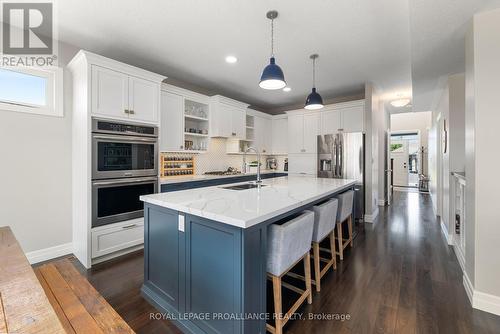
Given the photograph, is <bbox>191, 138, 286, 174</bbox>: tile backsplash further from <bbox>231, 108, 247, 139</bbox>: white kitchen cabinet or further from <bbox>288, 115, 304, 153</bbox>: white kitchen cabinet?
<bbox>288, 115, 304, 153</bbox>: white kitchen cabinet

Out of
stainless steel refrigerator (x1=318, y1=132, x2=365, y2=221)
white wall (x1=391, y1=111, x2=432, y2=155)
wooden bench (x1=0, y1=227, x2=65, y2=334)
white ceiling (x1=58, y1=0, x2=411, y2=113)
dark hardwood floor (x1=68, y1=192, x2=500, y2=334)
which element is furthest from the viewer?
white wall (x1=391, y1=111, x2=432, y2=155)

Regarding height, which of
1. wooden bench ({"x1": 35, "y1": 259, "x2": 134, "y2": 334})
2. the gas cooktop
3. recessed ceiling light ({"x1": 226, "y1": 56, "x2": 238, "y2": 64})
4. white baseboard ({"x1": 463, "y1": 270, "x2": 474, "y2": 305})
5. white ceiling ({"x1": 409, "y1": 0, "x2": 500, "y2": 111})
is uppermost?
recessed ceiling light ({"x1": 226, "y1": 56, "x2": 238, "y2": 64})

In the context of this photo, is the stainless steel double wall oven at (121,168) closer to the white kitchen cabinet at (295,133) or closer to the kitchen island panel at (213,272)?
the kitchen island panel at (213,272)

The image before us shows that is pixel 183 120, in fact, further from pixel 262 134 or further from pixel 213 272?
pixel 213 272

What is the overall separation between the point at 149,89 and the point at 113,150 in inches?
38.7

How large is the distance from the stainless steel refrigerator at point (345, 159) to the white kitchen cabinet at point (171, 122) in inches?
115

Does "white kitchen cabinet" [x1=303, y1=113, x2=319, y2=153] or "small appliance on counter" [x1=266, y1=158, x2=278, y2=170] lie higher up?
"white kitchen cabinet" [x1=303, y1=113, x2=319, y2=153]

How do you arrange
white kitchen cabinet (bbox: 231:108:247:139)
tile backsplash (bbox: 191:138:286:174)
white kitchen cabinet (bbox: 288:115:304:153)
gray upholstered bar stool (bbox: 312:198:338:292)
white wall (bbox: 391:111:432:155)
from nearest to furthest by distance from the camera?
gray upholstered bar stool (bbox: 312:198:338:292) → tile backsplash (bbox: 191:138:286:174) → white kitchen cabinet (bbox: 231:108:247:139) → white kitchen cabinet (bbox: 288:115:304:153) → white wall (bbox: 391:111:432:155)

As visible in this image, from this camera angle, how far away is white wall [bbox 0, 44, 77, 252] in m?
2.44

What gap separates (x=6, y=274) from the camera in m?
1.03

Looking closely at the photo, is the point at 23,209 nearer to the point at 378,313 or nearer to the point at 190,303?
the point at 190,303

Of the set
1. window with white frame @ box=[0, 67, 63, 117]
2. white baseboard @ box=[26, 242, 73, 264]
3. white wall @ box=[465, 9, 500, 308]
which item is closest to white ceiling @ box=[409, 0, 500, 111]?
white wall @ box=[465, 9, 500, 308]

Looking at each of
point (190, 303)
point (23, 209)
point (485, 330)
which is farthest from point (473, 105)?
point (23, 209)

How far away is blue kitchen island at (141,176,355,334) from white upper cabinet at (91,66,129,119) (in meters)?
1.53
